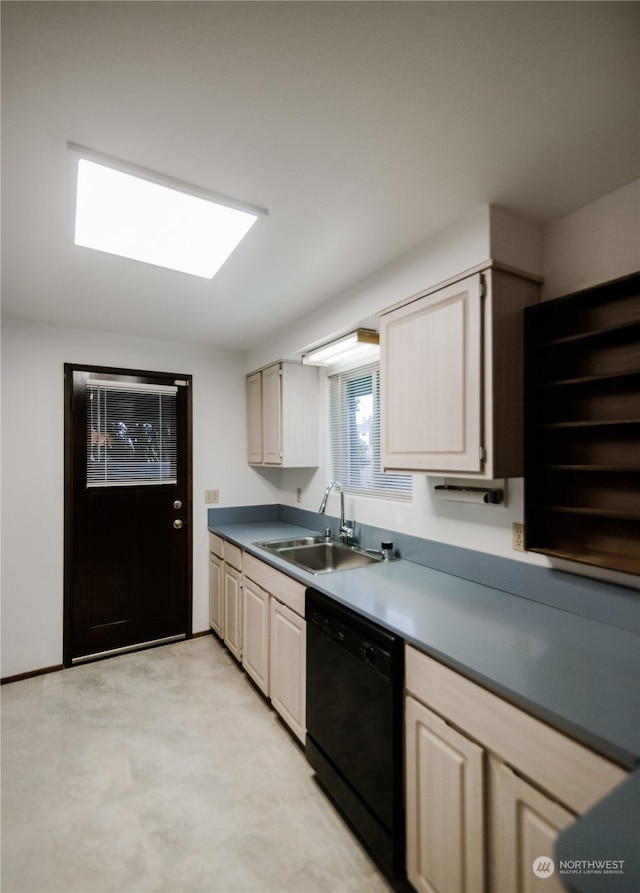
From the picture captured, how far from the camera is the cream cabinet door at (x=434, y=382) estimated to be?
5.29 ft

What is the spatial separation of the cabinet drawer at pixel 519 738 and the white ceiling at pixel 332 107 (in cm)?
159

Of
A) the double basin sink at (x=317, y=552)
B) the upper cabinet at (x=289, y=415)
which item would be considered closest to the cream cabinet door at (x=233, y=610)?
the double basin sink at (x=317, y=552)

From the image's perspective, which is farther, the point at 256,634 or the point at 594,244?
the point at 256,634

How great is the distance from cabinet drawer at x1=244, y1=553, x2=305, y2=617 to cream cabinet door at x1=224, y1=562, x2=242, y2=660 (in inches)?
9.4

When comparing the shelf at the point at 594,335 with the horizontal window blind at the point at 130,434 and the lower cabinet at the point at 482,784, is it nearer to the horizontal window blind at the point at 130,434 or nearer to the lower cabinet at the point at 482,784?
the lower cabinet at the point at 482,784

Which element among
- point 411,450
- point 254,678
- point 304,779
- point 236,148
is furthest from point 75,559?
point 236,148

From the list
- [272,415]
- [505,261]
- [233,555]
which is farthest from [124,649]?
[505,261]

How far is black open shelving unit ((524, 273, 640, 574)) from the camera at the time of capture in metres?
1.43

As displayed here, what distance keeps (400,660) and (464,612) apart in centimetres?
31

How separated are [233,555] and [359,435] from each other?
1244 millimetres

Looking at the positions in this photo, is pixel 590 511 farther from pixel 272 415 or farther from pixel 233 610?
pixel 233 610

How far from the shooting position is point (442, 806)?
1.27 metres

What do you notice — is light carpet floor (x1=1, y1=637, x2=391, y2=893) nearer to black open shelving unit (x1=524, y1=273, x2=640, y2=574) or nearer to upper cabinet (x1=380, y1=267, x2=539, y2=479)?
black open shelving unit (x1=524, y1=273, x2=640, y2=574)

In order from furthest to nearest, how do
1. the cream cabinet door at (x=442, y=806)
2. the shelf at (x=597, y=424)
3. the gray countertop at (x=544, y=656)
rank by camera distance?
the shelf at (x=597, y=424), the cream cabinet door at (x=442, y=806), the gray countertop at (x=544, y=656)
